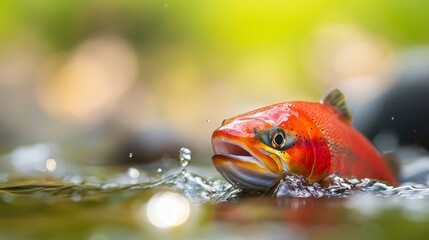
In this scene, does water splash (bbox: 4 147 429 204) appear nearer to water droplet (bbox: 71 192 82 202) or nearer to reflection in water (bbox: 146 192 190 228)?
water droplet (bbox: 71 192 82 202)

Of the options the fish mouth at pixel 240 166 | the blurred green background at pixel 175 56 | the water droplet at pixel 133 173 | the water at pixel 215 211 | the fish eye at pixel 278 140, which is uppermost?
the blurred green background at pixel 175 56

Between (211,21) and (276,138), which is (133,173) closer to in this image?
(276,138)

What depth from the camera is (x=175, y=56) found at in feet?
44.8

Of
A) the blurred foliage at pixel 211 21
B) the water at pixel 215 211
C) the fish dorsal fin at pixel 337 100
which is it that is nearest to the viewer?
the water at pixel 215 211

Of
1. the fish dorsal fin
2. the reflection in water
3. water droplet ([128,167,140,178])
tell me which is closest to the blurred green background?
water droplet ([128,167,140,178])

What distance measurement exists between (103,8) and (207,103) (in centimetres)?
340

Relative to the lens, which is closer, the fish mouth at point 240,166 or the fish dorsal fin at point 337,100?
the fish mouth at point 240,166

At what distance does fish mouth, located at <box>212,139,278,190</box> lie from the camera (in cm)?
284

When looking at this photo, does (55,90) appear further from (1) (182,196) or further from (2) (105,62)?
(1) (182,196)

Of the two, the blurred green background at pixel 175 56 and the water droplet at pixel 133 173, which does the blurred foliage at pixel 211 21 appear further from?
Answer: the water droplet at pixel 133 173

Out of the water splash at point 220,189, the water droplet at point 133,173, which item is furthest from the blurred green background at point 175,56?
the water splash at point 220,189

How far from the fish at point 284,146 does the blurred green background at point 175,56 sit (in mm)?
7356

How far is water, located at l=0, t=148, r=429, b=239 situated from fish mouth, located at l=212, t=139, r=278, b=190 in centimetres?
6

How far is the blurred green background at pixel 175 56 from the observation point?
1176cm
